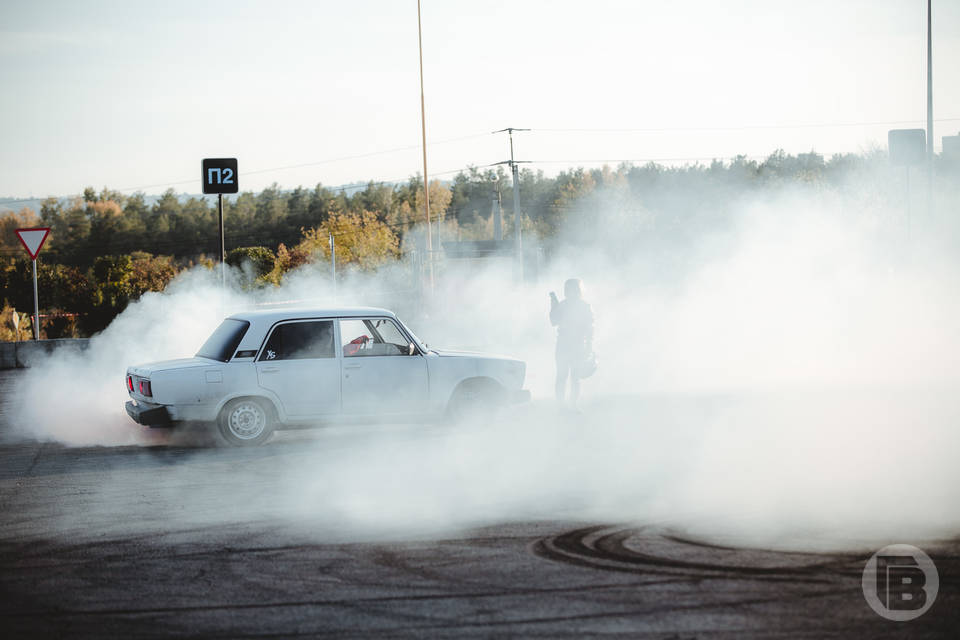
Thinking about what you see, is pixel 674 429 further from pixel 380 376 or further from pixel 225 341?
pixel 225 341

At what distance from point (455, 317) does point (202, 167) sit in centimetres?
1860

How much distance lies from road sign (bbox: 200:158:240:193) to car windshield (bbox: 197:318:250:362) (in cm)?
488

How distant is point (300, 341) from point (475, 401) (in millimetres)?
2155

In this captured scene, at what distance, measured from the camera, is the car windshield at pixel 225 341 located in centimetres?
1124

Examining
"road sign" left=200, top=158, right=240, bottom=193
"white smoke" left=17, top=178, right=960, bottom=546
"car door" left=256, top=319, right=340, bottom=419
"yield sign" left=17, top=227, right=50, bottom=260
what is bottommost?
"white smoke" left=17, top=178, right=960, bottom=546

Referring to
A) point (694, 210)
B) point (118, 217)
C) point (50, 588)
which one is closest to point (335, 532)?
point (50, 588)

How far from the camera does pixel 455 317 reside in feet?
112

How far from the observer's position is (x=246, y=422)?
442 inches

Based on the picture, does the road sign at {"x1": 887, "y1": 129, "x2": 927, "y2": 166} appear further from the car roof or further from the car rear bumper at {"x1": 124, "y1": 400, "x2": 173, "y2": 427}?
the car rear bumper at {"x1": 124, "y1": 400, "x2": 173, "y2": 427}

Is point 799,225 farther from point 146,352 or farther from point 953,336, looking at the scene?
point 146,352

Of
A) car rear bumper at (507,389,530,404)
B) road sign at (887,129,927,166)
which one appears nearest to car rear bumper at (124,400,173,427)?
car rear bumper at (507,389,530,404)

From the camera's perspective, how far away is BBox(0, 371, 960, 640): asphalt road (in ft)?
15.5

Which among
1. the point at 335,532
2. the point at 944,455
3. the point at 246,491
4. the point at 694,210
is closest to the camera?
the point at 335,532

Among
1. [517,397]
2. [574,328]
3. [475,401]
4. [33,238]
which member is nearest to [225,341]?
[475,401]
